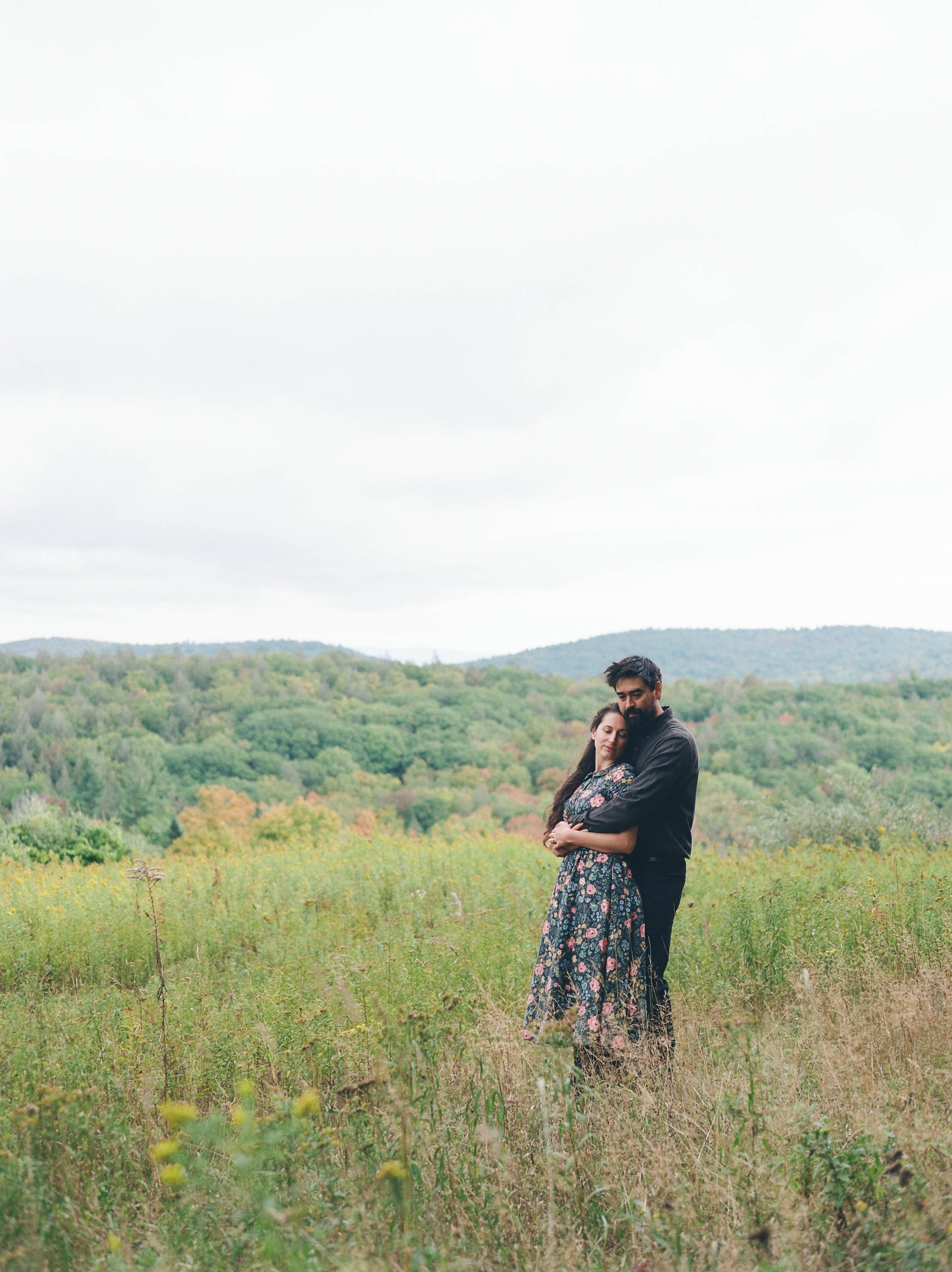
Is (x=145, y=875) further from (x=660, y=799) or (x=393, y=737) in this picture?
(x=393, y=737)

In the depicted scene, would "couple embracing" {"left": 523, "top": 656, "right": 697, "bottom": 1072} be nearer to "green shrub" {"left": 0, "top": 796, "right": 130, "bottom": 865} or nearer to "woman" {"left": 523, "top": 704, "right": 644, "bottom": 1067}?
"woman" {"left": 523, "top": 704, "right": 644, "bottom": 1067}

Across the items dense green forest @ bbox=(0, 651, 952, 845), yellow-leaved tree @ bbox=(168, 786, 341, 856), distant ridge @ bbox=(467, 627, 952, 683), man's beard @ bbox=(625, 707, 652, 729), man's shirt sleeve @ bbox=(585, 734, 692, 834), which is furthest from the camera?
distant ridge @ bbox=(467, 627, 952, 683)

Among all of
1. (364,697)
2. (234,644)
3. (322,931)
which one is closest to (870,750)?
(364,697)

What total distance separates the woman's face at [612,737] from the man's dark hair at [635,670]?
0.16 m

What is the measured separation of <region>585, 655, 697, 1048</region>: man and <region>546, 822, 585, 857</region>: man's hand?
0.09 meters

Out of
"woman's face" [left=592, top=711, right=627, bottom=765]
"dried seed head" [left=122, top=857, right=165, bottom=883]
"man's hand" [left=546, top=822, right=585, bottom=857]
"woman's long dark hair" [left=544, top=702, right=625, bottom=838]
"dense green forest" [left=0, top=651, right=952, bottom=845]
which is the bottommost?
"dense green forest" [left=0, top=651, right=952, bottom=845]

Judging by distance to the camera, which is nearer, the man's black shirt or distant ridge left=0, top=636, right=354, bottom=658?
the man's black shirt

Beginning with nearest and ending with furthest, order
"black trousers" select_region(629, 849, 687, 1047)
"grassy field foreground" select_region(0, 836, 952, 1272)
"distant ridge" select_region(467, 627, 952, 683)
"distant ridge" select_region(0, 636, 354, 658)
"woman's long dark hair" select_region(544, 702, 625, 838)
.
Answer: "grassy field foreground" select_region(0, 836, 952, 1272) → "black trousers" select_region(629, 849, 687, 1047) → "woman's long dark hair" select_region(544, 702, 625, 838) → "distant ridge" select_region(0, 636, 354, 658) → "distant ridge" select_region(467, 627, 952, 683)

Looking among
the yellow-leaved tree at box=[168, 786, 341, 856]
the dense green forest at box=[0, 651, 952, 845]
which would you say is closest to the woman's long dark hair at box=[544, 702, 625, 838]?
the yellow-leaved tree at box=[168, 786, 341, 856]

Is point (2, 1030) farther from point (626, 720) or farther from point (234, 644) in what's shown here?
point (234, 644)

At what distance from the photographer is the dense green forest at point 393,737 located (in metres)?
32.2

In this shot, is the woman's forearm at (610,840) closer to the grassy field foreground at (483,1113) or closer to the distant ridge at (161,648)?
the grassy field foreground at (483,1113)

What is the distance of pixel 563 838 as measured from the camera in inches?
130

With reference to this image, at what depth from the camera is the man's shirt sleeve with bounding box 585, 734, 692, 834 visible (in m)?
3.15
